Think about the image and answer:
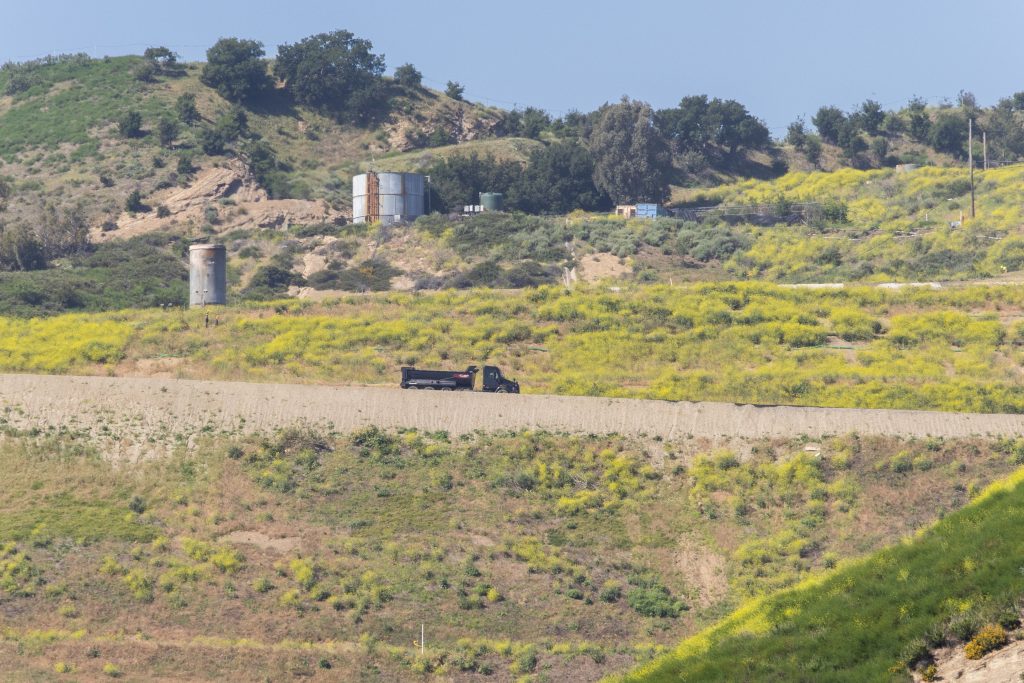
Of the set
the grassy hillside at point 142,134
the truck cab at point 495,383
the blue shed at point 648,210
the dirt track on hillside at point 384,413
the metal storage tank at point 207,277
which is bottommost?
the dirt track on hillside at point 384,413

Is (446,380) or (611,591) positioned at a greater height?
(446,380)

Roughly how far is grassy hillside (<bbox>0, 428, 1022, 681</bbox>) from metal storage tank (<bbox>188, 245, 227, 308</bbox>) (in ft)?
70.6

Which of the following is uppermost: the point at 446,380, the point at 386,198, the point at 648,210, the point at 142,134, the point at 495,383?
the point at 142,134

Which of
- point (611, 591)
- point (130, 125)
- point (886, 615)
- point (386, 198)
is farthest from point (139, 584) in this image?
point (130, 125)

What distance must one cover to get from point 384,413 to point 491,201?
49.5 m

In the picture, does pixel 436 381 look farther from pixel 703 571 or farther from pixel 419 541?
pixel 703 571

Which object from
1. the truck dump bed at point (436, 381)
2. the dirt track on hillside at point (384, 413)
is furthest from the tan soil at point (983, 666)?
the truck dump bed at point (436, 381)

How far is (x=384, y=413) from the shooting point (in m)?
38.8

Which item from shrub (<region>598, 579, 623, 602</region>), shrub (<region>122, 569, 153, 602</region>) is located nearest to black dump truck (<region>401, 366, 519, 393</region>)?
shrub (<region>598, 579, 623, 602</region>)

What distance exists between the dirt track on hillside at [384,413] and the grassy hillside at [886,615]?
43.9 ft

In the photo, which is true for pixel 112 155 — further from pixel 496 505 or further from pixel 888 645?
pixel 888 645

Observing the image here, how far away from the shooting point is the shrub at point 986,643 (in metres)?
17.2

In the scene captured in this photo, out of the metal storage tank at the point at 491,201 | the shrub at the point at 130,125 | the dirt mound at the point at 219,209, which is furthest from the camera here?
the shrub at the point at 130,125

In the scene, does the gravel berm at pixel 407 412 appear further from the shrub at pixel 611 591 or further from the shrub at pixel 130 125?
the shrub at pixel 130 125
